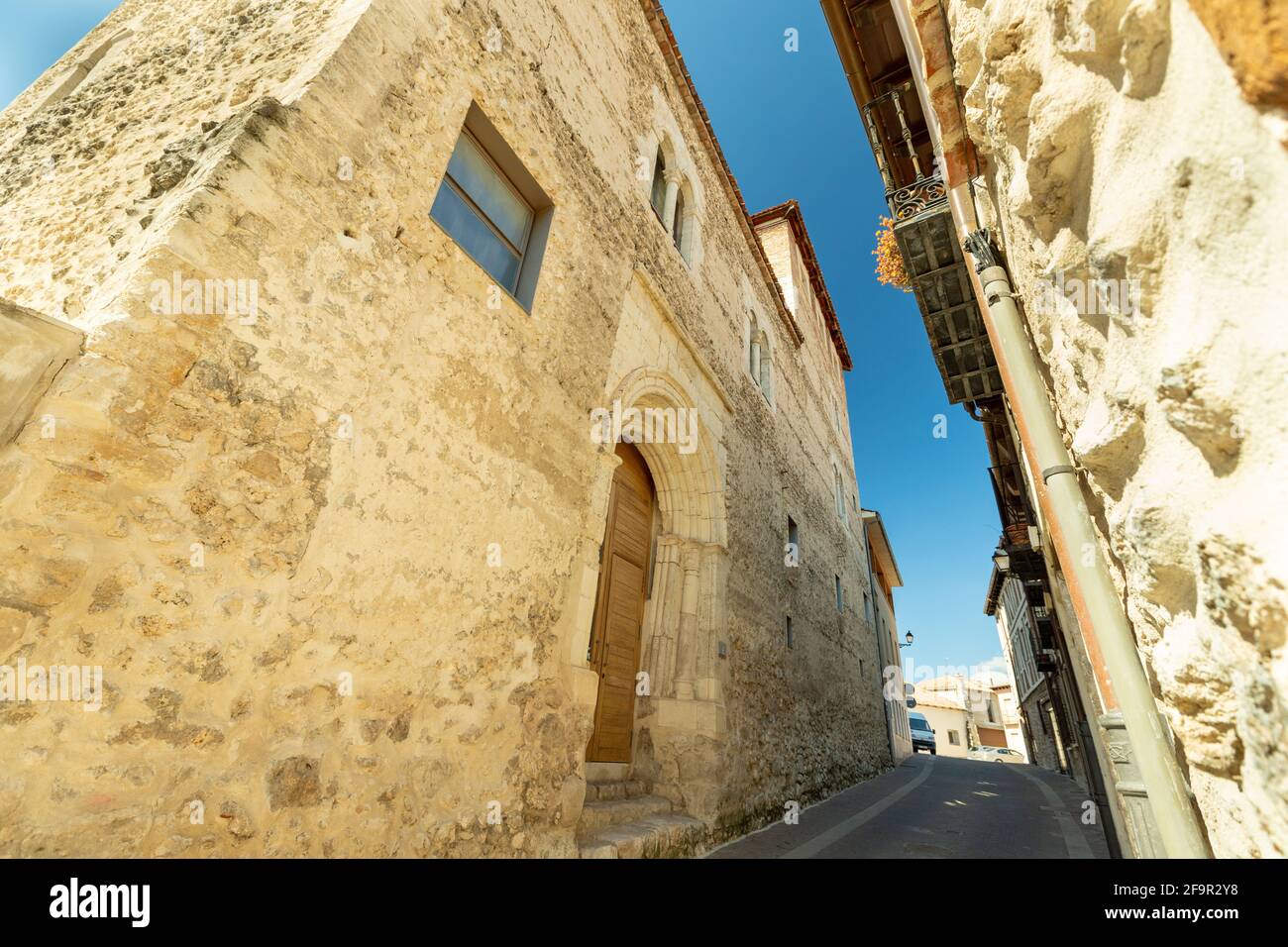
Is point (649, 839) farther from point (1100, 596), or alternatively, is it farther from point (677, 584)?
point (1100, 596)

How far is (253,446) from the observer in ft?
7.31

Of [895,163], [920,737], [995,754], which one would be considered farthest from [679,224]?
[995,754]

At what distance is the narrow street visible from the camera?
16.9 ft

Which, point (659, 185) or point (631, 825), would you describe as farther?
point (659, 185)

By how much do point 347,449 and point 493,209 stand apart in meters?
2.28

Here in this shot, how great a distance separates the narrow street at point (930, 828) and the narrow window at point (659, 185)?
→ 6.97 metres

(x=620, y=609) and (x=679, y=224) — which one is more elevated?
(x=679, y=224)

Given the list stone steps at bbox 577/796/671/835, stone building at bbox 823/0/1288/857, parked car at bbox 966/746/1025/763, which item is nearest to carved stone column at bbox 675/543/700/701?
stone steps at bbox 577/796/671/835

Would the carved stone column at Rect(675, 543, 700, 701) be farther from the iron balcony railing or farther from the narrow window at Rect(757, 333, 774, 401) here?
the narrow window at Rect(757, 333, 774, 401)

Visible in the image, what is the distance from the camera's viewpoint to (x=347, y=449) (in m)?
2.59

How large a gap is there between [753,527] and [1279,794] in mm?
6737

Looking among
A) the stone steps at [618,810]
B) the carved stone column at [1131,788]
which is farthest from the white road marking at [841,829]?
the carved stone column at [1131,788]

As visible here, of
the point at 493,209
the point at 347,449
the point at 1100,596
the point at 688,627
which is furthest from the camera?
the point at 688,627
